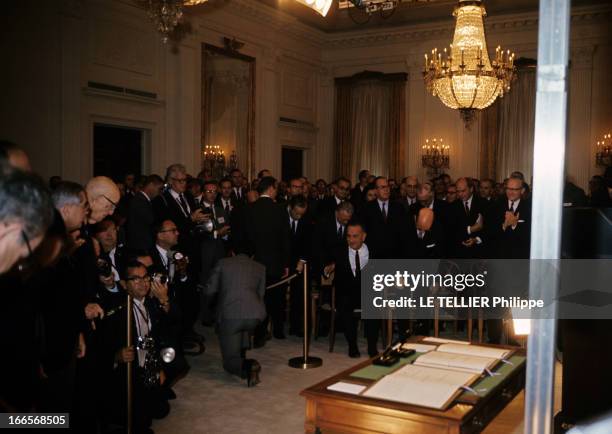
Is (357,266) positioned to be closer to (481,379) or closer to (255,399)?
(255,399)

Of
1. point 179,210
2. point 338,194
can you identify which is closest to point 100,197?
point 179,210

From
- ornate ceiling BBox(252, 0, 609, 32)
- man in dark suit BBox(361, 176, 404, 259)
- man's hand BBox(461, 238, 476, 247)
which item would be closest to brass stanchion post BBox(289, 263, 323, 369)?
man in dark suit BBox(361, 176, 404, 259)

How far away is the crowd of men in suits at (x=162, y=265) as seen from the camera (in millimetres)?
1847

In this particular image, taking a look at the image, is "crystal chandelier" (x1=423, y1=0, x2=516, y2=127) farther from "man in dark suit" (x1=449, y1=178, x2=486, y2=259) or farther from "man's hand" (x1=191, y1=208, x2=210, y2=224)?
"man's hand" (x1=191, y1=208, x2=210, y2=224)

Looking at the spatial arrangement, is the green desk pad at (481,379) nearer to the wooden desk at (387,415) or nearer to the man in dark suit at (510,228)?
the wooden desk at (387,415)

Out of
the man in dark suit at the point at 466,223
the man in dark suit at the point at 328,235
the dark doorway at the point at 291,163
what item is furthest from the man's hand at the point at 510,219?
the dark doorway at the point at 291,163

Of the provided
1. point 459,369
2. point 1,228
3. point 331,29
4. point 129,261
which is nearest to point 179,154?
point 331,29

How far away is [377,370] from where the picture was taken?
3.83 meters

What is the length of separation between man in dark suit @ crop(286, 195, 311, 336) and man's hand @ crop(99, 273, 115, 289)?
9.67ft

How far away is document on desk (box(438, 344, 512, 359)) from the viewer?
411 cm

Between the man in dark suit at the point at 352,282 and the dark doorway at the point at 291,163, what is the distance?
329 inches

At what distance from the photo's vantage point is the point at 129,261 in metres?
4.55

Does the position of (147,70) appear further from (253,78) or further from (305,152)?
(305,152)

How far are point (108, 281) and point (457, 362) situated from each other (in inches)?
99.3
